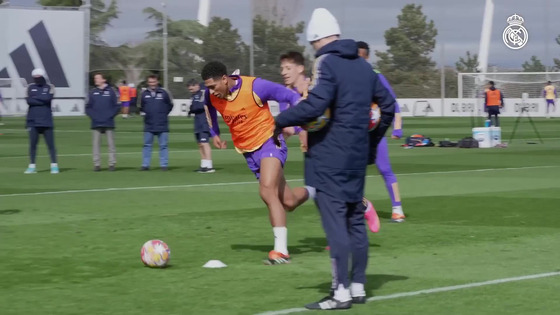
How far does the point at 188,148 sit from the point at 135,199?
A: 15923 mm

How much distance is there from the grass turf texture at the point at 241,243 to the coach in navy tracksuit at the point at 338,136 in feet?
1.68

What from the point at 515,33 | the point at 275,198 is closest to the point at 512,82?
the point at 515,33

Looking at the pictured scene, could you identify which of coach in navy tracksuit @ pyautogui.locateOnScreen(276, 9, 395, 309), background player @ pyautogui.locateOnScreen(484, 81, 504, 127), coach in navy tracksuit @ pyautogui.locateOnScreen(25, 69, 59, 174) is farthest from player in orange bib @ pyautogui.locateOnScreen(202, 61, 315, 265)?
background player @ pyautogui.locateOnScreen(484, 81, 504, 127)

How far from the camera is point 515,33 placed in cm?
7056

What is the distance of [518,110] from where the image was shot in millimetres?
62219

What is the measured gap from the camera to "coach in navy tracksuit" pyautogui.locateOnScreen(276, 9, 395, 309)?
8453 mm

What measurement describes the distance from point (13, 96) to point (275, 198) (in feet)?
183

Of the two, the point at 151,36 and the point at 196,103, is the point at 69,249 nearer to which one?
the point at 196,103

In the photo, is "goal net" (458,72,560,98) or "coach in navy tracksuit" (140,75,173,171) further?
"goal net" (458,72,560,98)

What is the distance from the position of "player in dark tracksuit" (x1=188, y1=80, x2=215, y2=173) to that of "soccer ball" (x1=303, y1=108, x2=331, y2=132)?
15349 millimetres

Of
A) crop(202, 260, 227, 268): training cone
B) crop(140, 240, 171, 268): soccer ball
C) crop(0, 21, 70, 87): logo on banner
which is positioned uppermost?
crop(0, 21, 70, 87): logo on banner

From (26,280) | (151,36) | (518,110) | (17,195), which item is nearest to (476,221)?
(26,280)

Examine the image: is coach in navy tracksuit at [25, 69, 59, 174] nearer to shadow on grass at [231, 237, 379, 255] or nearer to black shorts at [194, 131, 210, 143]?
black shorts at [194, 131, 210, 143]

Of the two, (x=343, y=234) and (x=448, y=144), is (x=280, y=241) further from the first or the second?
(x=448, y=144)
